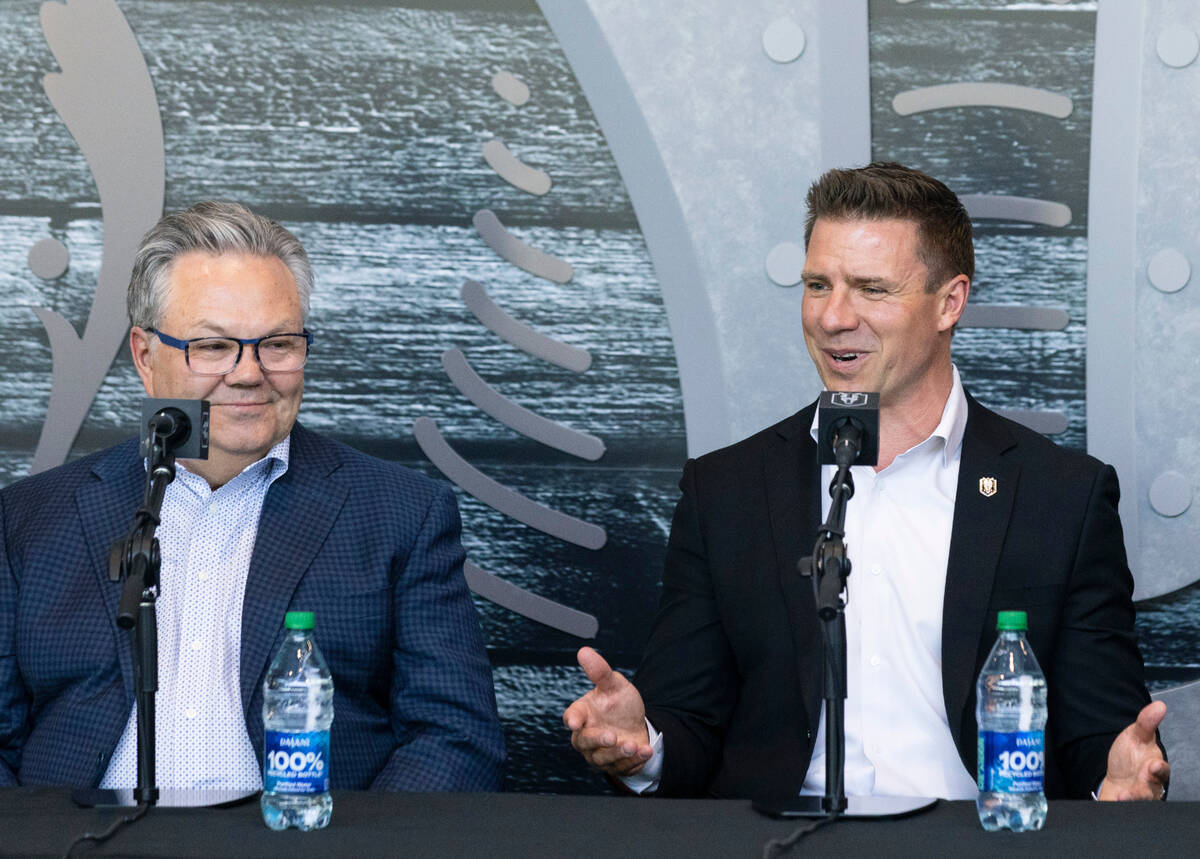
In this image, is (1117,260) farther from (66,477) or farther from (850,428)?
(66,477)

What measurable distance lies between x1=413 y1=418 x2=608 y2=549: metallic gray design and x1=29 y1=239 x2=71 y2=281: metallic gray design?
84 centimetres

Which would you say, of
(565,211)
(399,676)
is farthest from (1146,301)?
(399,676)

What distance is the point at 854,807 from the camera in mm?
1722

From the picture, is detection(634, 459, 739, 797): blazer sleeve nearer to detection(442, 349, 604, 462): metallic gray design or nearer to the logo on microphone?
detection(442, 349, 604, 462): metallic gray design

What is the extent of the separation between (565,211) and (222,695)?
1.28 metres

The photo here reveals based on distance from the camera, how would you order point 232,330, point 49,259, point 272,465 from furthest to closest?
1. point 49,259
2. point 272,465
3. point 232,330

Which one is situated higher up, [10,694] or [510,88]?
[510,88]

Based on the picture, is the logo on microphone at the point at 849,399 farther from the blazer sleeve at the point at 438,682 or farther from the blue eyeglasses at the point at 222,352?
the blue eyeglasses at the point at 222,352

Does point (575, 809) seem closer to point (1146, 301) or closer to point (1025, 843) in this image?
point (1025, 843)

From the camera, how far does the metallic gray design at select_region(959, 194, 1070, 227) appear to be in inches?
117

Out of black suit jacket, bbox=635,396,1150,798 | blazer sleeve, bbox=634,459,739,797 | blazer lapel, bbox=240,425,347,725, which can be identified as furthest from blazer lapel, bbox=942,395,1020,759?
blazer lapel, bbox=240,425,347,725

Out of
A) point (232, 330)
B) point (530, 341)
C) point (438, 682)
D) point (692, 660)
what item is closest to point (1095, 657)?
point (692, 660)

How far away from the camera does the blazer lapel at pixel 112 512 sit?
7.74 feet

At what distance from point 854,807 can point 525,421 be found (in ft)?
→ 4.98
